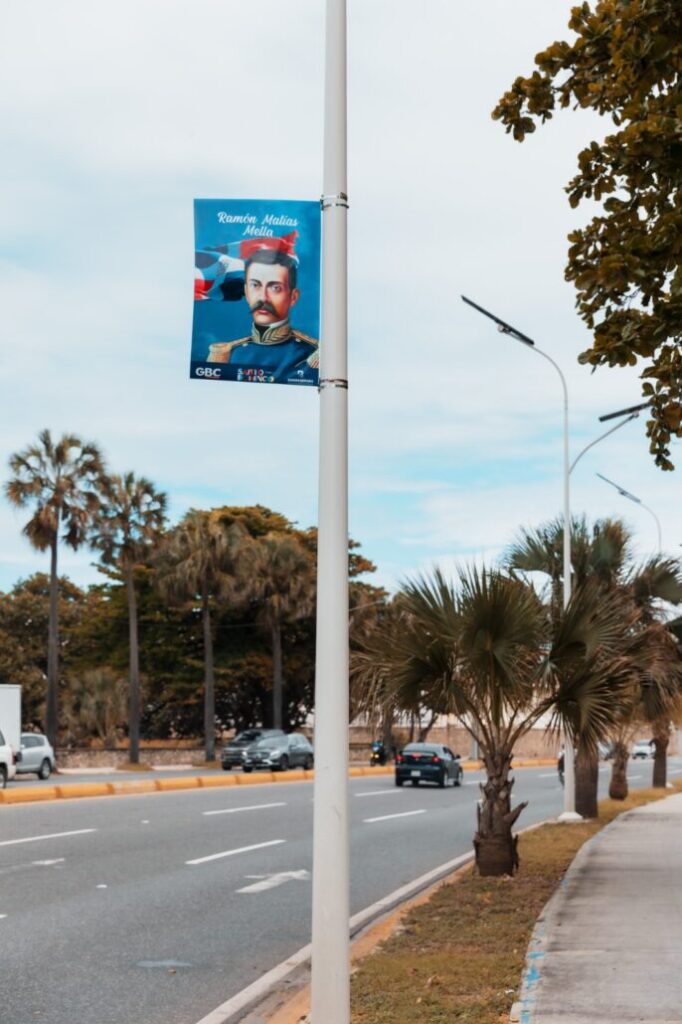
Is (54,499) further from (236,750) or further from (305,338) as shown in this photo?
(305,338)

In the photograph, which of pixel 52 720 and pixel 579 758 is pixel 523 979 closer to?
pixel 579 758

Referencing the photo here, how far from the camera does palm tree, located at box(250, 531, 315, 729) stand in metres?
59.9

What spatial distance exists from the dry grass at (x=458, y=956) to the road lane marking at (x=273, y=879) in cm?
194

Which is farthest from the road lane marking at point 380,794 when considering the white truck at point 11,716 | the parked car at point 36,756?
the parked car at point 36,756

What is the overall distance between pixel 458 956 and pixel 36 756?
103 feet

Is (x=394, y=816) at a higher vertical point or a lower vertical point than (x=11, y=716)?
lower

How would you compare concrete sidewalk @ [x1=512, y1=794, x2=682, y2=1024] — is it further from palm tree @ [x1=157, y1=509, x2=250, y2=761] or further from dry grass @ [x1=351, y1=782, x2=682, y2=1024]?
palm tree @ [x1=157, y1=509, x2=250, y2=761]

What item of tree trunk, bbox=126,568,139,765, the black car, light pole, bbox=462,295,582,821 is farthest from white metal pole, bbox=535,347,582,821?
tree trunk, bbox=126,568,139,765

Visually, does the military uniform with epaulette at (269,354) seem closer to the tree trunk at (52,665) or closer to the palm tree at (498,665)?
the palm tree at (498,665)

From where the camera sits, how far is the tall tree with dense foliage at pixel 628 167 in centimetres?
725

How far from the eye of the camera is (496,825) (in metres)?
13.8

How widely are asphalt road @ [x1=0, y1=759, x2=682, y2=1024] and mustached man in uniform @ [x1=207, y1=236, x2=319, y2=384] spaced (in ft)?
13.1

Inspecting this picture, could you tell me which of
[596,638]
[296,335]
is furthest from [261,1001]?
[596,638]

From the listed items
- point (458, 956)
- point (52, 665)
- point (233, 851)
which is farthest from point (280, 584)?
point (458, 956)
